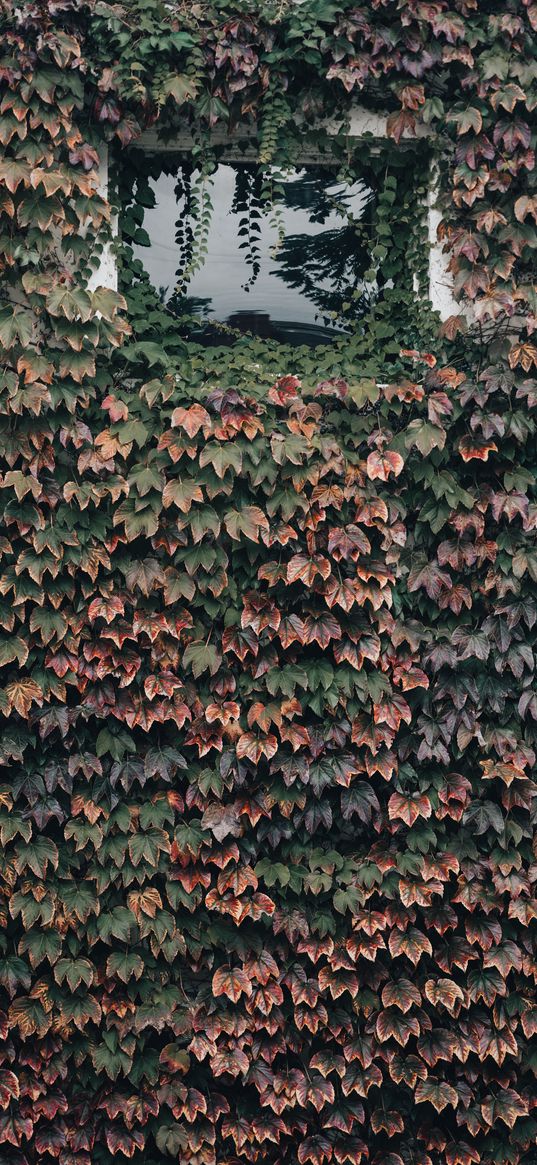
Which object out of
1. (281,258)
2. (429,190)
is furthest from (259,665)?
(429,190)

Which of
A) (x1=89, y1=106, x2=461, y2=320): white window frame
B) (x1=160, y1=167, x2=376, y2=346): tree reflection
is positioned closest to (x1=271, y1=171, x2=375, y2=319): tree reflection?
(x1=160, y1=167, x2=376, y2=346): tree reflection

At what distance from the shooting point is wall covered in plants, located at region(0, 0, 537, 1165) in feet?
12.6

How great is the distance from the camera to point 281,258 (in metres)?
4.39

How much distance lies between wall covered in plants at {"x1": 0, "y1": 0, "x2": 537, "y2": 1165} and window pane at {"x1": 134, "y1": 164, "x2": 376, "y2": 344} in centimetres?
34

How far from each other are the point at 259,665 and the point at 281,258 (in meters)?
1.76

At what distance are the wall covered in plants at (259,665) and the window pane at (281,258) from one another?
0.34 meters

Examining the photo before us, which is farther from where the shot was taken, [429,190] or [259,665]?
[429,190]

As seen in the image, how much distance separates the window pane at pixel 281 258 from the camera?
14.2ft

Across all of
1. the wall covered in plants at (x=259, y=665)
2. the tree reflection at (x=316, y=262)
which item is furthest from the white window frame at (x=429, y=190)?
the tree reflection at (x=316, y=262)

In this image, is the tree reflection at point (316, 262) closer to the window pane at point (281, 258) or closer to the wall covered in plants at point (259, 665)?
the window pane at point (281, 258)

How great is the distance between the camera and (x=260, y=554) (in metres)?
3.95

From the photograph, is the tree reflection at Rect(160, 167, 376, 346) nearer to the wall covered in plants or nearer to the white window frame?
the white window frame

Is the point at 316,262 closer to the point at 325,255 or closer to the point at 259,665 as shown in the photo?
the point at 325,255

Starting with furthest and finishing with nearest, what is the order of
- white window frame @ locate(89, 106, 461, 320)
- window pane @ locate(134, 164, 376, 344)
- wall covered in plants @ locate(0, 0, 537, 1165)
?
window pane @ locate(134, 164, 376, 344) < white window frame @ locate(89, 106, 461, 320) < wall covered in plants @ locate(0, 0, 537, 1165)
